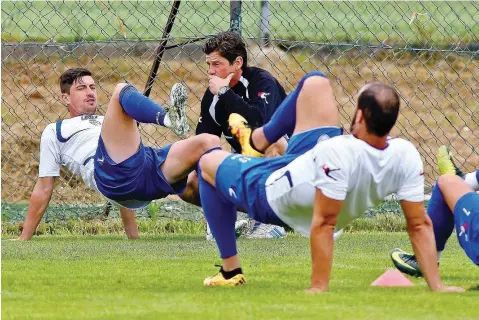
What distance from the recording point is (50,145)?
1034cm

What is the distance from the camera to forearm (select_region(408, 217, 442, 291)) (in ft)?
21.0

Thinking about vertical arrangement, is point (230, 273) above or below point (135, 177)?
below

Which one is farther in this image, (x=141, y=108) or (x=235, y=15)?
(x=235, y=15)

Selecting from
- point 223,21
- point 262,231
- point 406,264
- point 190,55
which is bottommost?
point 262,231

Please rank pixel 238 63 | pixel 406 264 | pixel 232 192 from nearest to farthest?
pixel 232 192 < pixel 406 264 < pixel 238 63

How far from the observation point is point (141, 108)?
8.60 m

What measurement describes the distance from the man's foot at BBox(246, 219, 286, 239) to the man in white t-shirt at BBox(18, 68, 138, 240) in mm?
937

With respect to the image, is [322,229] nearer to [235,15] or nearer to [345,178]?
[345,178]

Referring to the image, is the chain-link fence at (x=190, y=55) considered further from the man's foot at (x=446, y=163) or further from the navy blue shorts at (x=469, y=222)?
the navy blue shorts at (x=469, y=222)

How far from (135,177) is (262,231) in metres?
1.59

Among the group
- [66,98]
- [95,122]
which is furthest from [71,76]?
[95,122]

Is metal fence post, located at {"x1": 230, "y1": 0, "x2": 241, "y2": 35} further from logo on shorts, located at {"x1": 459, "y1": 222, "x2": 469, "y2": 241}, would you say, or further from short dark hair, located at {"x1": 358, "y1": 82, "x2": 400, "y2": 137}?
short dark hair, located at {"x1": 358, "y1": 82, "x2": 400, "y2": 137}

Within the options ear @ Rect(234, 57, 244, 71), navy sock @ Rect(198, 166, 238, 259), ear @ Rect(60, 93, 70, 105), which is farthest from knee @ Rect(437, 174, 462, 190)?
ear @ Rect(60, 93, 70, 105)

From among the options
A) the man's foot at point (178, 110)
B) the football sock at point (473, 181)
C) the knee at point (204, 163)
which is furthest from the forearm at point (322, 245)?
the man's foot at point (178, 110)
